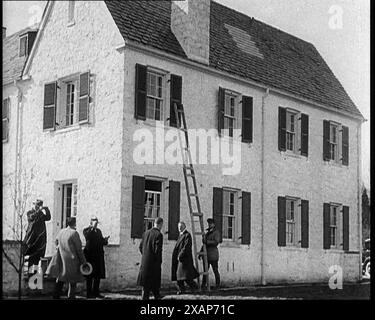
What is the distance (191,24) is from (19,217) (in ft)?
15.0

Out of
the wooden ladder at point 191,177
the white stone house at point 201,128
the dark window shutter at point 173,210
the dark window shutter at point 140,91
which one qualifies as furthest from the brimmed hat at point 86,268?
the dark window shutter at point 140,91

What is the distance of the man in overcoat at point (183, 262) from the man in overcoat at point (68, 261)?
1.73m

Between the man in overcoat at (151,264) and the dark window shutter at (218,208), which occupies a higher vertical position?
the dark window shutter at (218,208)

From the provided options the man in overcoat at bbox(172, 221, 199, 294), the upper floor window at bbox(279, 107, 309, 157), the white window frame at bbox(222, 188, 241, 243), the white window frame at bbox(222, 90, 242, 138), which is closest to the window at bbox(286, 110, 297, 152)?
the upper floor window at bbox(279, 107, 309, 157)

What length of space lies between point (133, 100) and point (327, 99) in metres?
4.39

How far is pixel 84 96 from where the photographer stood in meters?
13.0

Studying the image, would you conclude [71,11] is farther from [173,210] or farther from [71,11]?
[173,210]

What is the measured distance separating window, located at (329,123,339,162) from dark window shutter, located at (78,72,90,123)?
4936mm

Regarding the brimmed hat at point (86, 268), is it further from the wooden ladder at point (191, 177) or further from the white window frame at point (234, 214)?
the white window frame at point (234, 214)

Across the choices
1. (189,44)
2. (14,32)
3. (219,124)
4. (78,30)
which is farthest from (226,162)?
(14,32)

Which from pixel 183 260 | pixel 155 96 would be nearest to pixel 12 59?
pixel 155 96

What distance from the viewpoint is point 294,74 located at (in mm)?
15781

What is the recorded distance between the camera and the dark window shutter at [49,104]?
Answer: 42.0ft

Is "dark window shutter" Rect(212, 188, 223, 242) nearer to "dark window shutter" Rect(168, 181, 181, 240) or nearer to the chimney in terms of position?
"dark window shutter" Rect(168, 181, 181, 240)
